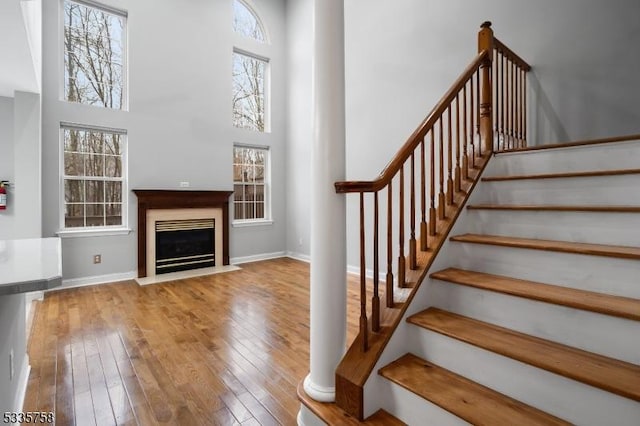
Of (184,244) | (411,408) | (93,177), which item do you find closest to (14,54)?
(93,177)

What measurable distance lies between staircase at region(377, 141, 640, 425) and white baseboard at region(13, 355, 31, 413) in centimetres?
193

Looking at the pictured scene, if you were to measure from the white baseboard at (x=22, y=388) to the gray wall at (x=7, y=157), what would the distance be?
7.90 ft

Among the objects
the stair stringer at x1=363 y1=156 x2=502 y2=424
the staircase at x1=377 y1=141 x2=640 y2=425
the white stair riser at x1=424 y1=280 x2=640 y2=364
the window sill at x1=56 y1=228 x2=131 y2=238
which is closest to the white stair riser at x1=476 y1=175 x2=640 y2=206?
the staircase at x1=377 y1=141 x2=640 y2=425

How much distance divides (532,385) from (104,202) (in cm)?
530

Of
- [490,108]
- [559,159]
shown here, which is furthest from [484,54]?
[559,159]

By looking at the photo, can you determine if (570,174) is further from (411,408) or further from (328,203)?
(411,408)

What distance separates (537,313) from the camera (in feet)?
4.69

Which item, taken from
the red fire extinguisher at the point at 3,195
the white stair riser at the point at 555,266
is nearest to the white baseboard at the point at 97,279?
the red fire extinguisher at the point at 3,195

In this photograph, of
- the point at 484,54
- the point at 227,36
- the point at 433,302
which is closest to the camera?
the point at 433,302

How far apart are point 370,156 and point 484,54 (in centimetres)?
226

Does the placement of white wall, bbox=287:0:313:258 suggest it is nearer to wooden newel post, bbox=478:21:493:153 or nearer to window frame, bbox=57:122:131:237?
window frame, bbox=57:122:131:237

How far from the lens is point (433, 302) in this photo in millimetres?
1818

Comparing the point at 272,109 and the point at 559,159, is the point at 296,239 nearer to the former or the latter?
the point at 272,109

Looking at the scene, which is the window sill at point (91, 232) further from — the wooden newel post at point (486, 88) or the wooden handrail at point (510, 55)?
the wooden handrail at point (510, 55)
